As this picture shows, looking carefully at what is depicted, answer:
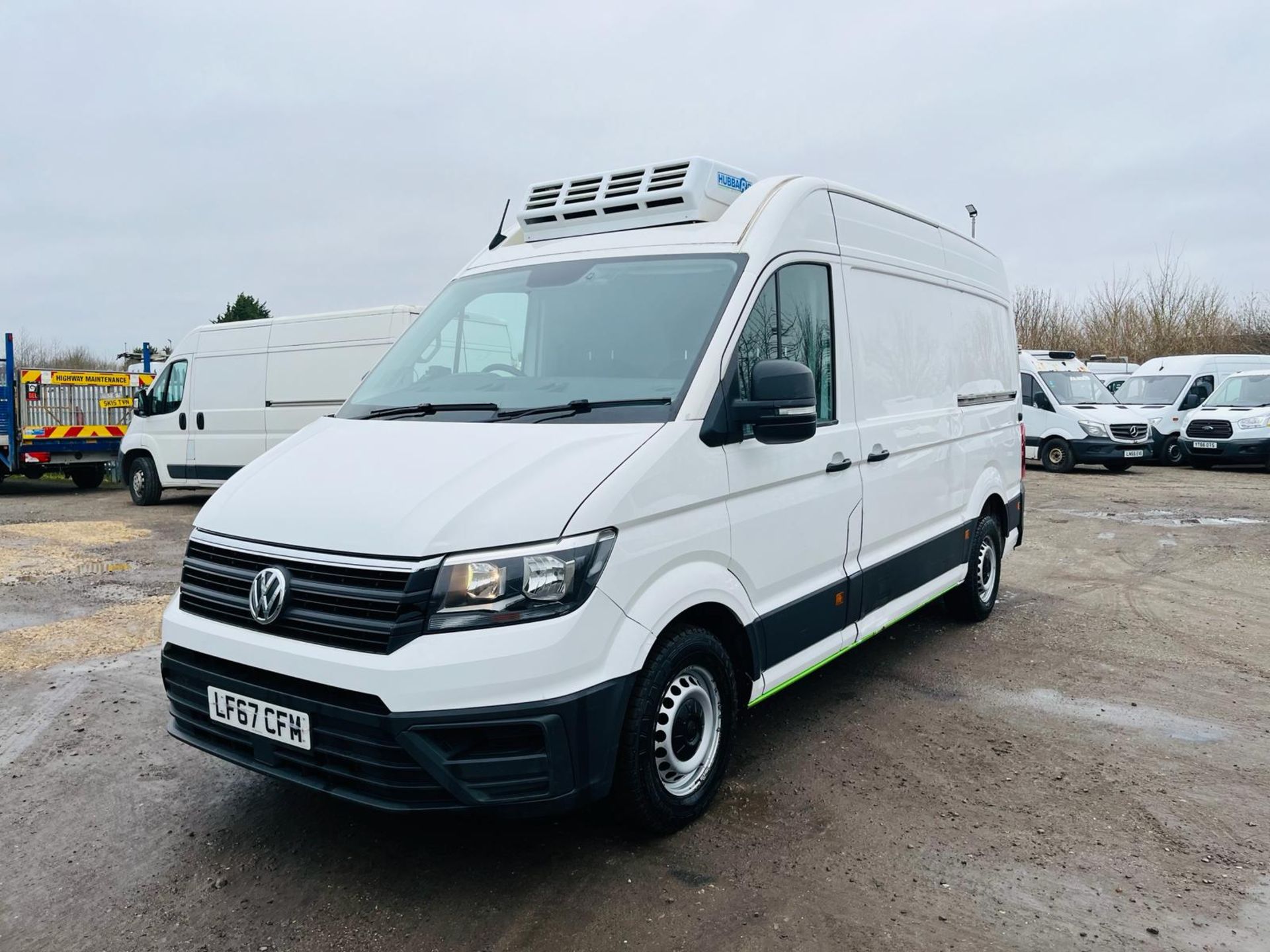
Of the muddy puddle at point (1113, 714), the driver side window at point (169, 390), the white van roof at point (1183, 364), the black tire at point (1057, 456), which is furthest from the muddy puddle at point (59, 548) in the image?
the white van roof at point (1183, 364)

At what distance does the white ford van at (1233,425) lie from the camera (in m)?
18.0

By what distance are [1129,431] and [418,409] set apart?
17.0 m

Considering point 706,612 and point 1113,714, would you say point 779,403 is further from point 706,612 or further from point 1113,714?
point 1113,714

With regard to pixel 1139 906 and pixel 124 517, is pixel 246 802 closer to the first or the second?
pixel 1139 906

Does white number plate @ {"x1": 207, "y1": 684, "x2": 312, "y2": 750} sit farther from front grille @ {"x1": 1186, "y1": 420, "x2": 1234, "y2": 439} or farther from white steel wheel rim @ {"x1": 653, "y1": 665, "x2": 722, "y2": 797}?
front grille @ {"x1": 1186, "y1": 420, "x2": 1234, "y2": 439}

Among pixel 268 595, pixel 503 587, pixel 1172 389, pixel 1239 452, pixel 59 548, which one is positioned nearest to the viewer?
pixel 503 587

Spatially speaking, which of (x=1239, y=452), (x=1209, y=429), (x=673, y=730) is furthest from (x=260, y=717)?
(x=1209, y=429)

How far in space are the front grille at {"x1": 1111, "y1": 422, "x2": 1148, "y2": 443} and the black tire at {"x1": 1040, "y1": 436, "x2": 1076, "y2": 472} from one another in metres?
0.83

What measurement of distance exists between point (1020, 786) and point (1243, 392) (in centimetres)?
1871

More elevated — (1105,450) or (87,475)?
(1105,450)

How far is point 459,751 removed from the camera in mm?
2889

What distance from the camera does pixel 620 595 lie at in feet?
10.0

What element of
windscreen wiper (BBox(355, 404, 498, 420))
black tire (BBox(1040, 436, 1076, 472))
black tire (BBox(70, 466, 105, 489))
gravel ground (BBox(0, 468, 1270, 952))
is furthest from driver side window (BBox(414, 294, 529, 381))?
black tire (BBox(1040, 436, 1076, 472))

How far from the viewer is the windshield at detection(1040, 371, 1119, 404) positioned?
1842 centimetres
